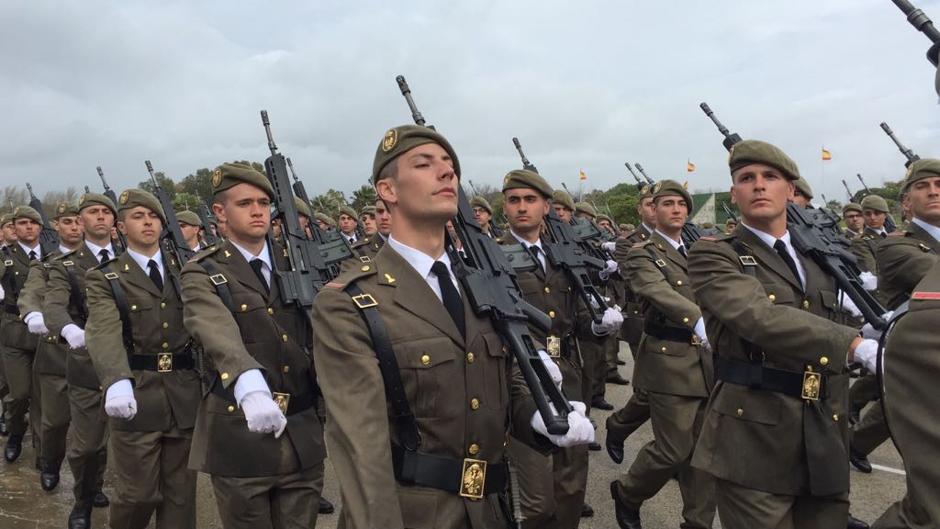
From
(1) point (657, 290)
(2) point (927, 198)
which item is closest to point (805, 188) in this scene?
(2) point (927, 198)

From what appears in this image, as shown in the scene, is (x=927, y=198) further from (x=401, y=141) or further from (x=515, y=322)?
(x=401, y=141)

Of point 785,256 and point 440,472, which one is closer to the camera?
point 440,472

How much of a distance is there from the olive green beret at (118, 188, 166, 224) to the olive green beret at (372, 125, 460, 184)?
3157 mm

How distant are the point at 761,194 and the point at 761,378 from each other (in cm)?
98

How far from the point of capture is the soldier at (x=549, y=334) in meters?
4.18

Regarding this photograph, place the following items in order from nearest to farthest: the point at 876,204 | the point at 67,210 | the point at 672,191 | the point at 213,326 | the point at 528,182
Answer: the point at 213,326 → the point at 528,182 → the point at 672,191 → the point at 67,210 → the point at 876,204

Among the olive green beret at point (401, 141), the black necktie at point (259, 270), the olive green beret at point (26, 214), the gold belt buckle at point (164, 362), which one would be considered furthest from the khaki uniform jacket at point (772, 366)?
the olive green beret at point (26, 214)

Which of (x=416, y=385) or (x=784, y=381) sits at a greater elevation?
(x=416, y=385)

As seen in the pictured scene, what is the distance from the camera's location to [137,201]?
5.03 meters

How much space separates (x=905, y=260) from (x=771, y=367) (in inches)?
119

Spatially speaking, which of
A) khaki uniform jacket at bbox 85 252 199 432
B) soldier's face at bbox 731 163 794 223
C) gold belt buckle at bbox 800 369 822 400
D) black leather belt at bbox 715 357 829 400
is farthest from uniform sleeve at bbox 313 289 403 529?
khaki uniform jacket at bbox 85 252 199 432

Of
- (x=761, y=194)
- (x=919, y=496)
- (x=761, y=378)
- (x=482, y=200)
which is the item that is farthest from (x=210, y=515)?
(x=482, y=200)

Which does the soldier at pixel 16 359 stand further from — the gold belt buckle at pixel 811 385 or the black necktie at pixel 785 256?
the gold belt buckle at pixel 811 385

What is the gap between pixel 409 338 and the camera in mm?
2295
